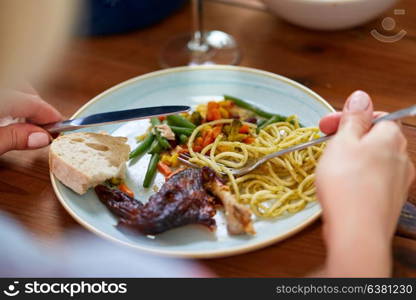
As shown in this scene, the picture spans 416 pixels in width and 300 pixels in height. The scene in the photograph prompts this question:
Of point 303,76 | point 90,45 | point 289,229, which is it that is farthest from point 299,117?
point 90,45

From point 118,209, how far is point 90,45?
46.9 inches

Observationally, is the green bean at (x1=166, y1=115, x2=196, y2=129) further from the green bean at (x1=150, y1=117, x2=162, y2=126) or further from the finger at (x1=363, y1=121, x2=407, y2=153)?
the finger at (x1=363, y1=121, x2=407, y2=153)

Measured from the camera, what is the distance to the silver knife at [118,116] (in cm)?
158

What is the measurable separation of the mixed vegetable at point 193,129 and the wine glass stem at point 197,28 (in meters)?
Answer: 0.56

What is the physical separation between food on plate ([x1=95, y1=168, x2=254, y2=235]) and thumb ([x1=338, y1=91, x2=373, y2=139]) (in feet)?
1.08

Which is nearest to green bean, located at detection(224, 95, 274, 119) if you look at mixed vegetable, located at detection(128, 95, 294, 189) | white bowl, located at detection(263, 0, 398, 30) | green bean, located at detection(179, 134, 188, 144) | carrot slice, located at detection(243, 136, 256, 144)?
mixed vegetable, located at detection(128, 95, 294, 189)

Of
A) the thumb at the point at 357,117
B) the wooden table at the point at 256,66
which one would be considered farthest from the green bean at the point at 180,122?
the thumb at the point at 357,117

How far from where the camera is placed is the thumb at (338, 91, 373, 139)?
1.22 metres

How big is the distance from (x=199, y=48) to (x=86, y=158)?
964 millimetres

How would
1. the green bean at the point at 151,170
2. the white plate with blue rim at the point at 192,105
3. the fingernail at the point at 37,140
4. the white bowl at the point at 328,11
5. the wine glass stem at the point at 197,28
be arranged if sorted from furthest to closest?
the wine glass stem at the point at 197,28 < the white bowl at the point at 328,11 < the fingernail at the point at 37,140 < the green bean at the point at 151,170 < the white plate with blue rim at the point at 192,105

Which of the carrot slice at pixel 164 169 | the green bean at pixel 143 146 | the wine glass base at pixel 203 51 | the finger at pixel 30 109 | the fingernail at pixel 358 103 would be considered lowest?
the carrot slice at pixel 164 169

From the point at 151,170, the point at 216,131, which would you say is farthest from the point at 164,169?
the point at 216,131

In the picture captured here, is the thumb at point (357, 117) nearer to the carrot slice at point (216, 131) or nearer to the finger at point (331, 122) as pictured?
the finger at point (331, 122)

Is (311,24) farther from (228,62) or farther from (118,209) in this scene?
(118,209)
